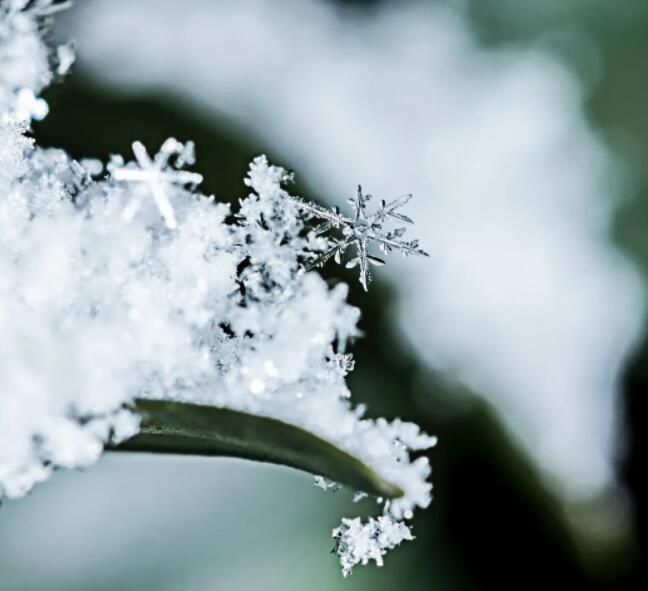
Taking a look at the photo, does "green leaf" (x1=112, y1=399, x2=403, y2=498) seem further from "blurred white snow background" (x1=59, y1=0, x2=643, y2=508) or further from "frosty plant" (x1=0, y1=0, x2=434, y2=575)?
"blurred white snow background" (x1=59, y1=0, x2=643, y2=508)

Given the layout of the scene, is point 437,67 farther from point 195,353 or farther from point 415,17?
point 195,353

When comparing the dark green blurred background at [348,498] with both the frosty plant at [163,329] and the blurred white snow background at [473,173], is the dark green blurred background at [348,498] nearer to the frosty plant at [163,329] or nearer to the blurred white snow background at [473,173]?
the blurred white snow background at [473,173]

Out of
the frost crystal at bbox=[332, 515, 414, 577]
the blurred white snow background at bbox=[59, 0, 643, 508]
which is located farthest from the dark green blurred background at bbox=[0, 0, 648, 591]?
the frost crystal at bbox=[332, 515, 414, 577]

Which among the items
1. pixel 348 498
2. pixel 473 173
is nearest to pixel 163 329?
pixel 348 498

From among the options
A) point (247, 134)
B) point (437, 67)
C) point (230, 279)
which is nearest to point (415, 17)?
point (437, 67)

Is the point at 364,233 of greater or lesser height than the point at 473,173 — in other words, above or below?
below

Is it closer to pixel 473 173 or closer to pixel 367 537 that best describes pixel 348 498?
pixel 367 537
